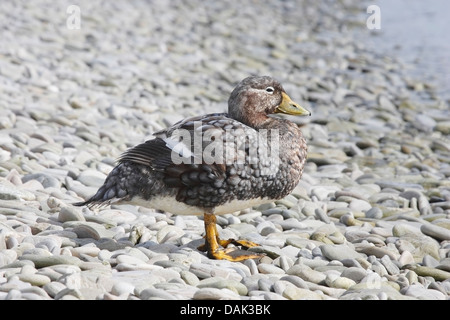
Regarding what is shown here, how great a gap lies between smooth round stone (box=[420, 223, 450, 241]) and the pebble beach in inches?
0.4

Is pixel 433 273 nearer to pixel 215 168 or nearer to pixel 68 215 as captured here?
pixel 215 168

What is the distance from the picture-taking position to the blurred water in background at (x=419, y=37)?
13.7 meters

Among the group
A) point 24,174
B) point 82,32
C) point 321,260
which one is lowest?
point 321,260

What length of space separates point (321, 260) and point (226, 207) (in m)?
0.75

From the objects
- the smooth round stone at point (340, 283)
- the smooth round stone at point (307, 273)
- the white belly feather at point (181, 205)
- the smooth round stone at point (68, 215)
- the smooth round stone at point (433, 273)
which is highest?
the white belly feather at point (181, 205)

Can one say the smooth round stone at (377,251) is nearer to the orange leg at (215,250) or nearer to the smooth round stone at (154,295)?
the orange leg at (215,250)

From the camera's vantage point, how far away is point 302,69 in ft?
41.5

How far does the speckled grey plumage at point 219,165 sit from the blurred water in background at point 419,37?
7.71 m

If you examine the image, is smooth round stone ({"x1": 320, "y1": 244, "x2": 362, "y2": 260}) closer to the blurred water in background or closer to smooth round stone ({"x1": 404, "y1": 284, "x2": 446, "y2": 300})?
smooth round stone ({"x1": 404, "y1": 284, "x2": 446, "y2": 300})

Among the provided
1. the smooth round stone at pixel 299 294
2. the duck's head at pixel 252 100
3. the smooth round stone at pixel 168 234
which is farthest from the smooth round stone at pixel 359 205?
the smooth round stone at pixel 299 294

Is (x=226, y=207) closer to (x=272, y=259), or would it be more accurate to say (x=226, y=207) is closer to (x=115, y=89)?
(x=272, y=259)

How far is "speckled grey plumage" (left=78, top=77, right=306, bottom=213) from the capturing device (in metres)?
A: 4.54

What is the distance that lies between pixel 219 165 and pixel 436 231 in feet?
6.78
